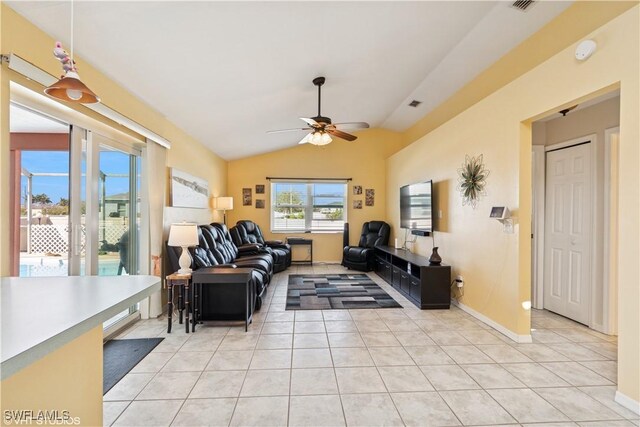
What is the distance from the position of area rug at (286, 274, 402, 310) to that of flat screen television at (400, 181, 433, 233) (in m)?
1.26

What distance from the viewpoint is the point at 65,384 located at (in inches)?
42.9

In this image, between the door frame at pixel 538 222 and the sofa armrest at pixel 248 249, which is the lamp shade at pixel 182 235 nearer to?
the sofa armrest at pixel 248 249

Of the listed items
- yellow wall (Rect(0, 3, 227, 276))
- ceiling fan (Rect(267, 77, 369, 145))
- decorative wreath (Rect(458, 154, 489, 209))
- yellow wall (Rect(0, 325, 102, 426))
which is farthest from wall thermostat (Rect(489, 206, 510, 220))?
yellow wall (Rect(0, 3, 227, 276))

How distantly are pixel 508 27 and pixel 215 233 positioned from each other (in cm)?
452

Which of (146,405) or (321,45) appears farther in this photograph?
(321,45)

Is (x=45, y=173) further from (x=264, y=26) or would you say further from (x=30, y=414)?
(x=30, y=414)

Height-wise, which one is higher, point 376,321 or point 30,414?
point 30,414

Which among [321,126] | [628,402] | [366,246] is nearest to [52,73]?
[321,126]

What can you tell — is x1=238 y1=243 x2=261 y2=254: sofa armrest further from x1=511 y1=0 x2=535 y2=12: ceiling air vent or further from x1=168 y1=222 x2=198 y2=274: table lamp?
x1=511 y1=0 x2=535 y2=12: ceiling air vent

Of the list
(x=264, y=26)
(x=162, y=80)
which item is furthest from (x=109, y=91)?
(x=264, y=26)

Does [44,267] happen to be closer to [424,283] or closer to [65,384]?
[65,384]

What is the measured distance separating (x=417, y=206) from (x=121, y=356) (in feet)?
14.8

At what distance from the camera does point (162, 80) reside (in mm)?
3010

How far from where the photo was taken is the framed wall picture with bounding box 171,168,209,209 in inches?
167
